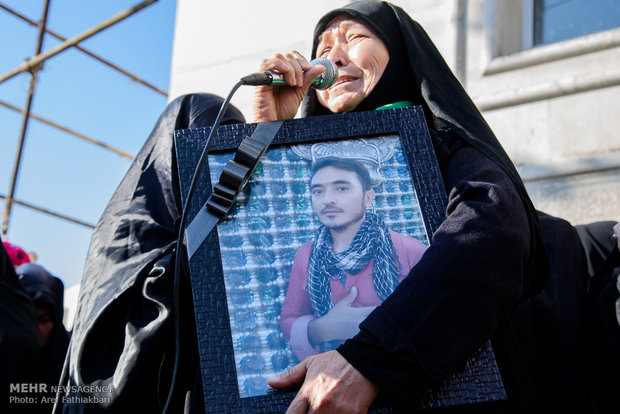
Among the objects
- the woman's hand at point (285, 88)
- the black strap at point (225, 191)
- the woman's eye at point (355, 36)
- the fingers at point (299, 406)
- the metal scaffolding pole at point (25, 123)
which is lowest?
the fingers at point (299, 406)

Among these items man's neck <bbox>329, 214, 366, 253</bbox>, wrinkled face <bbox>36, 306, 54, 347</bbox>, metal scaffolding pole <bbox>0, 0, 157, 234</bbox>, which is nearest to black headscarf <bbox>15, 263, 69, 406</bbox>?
wrinkled face <bbox>36, 306, 54, 347</bbox>

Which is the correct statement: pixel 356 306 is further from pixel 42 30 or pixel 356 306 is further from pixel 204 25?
pixel 42 30

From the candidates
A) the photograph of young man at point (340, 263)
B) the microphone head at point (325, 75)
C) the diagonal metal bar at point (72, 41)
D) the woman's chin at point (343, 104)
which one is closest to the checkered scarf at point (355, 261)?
the photograph of young man at point (340, 263)

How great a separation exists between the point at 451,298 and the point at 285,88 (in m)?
0.74

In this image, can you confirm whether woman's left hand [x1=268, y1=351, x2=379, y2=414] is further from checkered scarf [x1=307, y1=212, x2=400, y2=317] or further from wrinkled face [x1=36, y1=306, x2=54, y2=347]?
wrinkled face [x1=36, y1=306, x2=54, y2=347]

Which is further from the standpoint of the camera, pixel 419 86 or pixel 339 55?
pixel 339 55

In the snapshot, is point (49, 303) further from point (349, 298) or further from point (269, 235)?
point (349, 298)

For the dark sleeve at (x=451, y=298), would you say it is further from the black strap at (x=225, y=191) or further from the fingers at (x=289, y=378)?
the black strap at (x=225, y=191)

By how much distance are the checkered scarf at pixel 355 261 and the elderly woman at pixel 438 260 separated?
2.7 inches

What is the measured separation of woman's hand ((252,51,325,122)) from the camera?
5.62 ft

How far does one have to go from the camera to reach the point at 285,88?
1808 mm

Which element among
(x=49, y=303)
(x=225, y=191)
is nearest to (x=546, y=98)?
(x=225, y=191)

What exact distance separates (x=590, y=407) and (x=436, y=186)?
1122 millimetres

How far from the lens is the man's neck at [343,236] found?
1.48 meters
